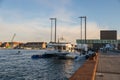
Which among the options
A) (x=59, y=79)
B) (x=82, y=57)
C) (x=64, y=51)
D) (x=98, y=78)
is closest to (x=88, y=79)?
(x=98, y=78)

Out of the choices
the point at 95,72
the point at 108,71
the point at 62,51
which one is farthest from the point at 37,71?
the point at 62,51

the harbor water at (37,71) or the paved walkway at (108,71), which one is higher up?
the paved walkway at (108,71)

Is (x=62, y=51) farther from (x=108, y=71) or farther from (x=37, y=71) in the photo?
(x=108, y=71)

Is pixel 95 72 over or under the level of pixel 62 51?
under

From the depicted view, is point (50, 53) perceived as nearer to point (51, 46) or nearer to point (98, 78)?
point (51, 46)

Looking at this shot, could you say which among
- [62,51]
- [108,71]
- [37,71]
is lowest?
[37,71]

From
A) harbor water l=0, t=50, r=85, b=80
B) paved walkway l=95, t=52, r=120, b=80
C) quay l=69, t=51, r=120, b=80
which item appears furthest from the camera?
harbor water l=0, t=50, r=85, b=80

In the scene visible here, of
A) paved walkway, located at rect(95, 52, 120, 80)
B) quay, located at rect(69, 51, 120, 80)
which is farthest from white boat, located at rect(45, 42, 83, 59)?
quay, located at rect(69, 51, 120, 80)

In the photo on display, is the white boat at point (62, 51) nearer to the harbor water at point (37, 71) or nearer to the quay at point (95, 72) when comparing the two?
the harbor water at point (37, 71)

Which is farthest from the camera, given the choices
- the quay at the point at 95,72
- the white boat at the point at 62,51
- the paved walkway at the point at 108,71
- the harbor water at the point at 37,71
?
the white boat at the point at 62,51

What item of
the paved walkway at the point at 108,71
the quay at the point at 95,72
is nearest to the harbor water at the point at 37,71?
the paved walkway at the point at 108,71

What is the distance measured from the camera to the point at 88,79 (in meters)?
15.8

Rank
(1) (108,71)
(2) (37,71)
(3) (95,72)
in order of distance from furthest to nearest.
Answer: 1. (2) (37,71)
2. (1) (108,71)
3. (3) (95,72)

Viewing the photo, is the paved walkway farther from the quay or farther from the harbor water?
the harbor water
